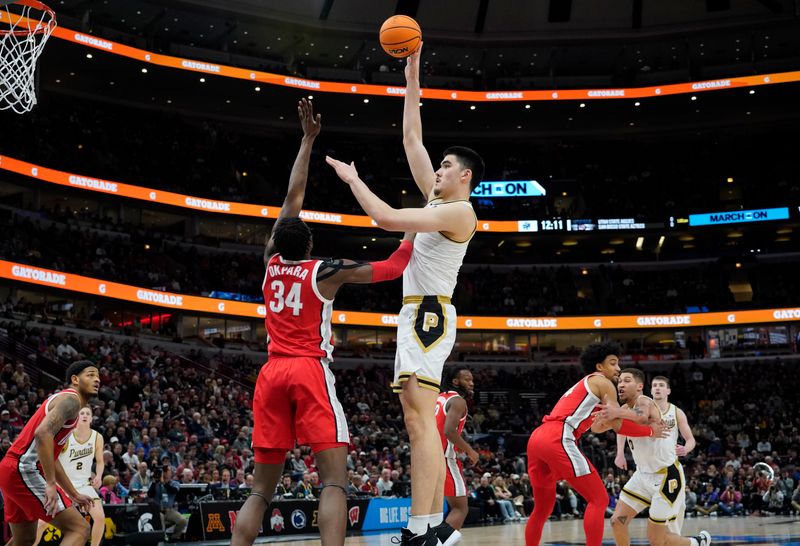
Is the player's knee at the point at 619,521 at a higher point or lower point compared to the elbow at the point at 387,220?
lower

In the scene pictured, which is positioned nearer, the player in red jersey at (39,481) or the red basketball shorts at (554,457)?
the player in red jersey at (39,481)

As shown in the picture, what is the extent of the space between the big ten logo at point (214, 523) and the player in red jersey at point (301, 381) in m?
10.3

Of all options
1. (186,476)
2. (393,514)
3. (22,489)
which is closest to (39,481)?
(22,489)

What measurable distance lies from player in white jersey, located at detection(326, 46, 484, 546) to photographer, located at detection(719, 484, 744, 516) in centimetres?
2224

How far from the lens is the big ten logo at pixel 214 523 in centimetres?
1533

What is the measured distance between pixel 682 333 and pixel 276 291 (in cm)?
4216

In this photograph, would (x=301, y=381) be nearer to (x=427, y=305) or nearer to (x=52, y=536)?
(x=427, y=305)

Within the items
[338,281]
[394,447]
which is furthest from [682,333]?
[338,281]

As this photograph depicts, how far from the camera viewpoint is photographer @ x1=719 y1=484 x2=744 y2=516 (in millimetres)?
25172

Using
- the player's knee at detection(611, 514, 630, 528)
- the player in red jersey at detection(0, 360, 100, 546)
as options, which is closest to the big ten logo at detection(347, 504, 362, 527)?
the player's knee at detection(611, 514, 630, 528)

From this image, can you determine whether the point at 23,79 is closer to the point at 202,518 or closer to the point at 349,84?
the point at 202,518

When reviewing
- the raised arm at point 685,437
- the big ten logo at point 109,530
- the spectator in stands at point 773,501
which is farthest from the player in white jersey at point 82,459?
the spectator in stands at point 773,501

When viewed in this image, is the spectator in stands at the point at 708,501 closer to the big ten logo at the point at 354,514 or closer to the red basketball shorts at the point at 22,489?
the big ten logo at the point at 354,514

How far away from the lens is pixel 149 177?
38.2m
